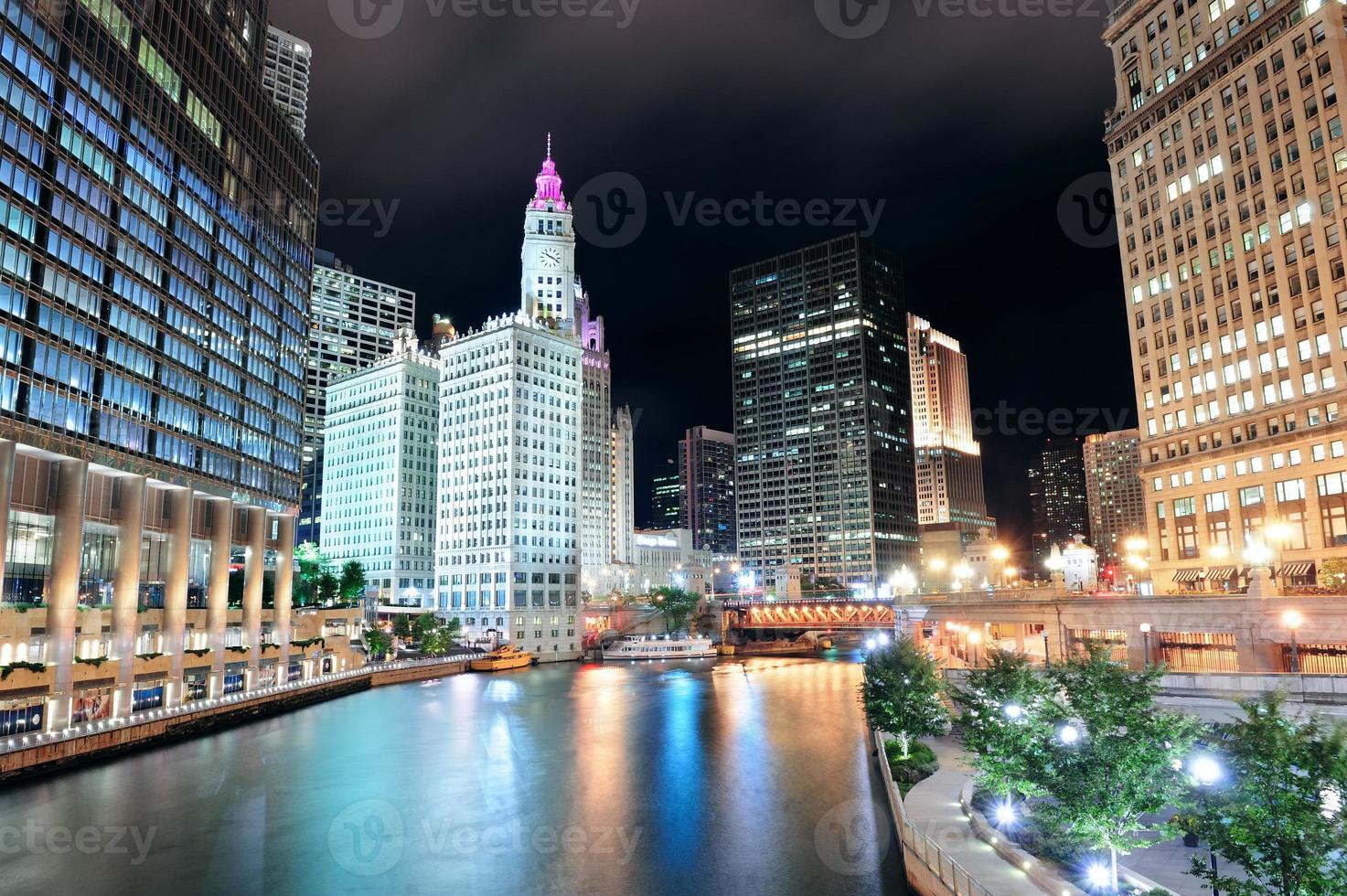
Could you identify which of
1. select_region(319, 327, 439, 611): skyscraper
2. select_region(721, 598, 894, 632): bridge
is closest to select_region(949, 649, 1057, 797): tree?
select_region(721, 598, 894, 632): bridge

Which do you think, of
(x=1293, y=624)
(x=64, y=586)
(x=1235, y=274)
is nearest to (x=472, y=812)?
(x=64, y=586)

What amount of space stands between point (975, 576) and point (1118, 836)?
145m

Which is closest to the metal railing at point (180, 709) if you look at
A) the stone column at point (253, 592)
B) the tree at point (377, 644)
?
the stone column at point (253, 592)

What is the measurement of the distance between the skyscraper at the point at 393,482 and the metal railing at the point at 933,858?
15609 cm

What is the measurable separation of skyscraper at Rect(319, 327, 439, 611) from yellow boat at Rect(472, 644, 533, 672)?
40.1 m

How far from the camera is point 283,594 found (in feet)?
324

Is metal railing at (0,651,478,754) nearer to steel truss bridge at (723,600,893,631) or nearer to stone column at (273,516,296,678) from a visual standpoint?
stone column at (273,516,296,678)

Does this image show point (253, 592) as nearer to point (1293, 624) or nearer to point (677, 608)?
point (1293, 624)

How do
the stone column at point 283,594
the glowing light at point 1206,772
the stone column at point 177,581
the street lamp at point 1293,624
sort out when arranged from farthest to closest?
the stone column at point 283,594 → the stone column at point 177,581 → the street lamp at point 1293,624 → the glowing light at point 1206,772

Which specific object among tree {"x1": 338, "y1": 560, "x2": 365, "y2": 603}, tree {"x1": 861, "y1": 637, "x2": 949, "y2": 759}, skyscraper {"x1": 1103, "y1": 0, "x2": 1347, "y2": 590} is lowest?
tree {"x1": 861, "y1": 637, "x2": 949, "y2": 759}

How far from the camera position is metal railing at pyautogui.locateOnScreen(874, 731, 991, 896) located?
24.5 meters

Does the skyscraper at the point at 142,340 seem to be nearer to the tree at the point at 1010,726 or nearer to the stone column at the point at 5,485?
the stone column at the point at 5,485

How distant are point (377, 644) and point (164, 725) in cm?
6456

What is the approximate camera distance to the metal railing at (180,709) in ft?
172
